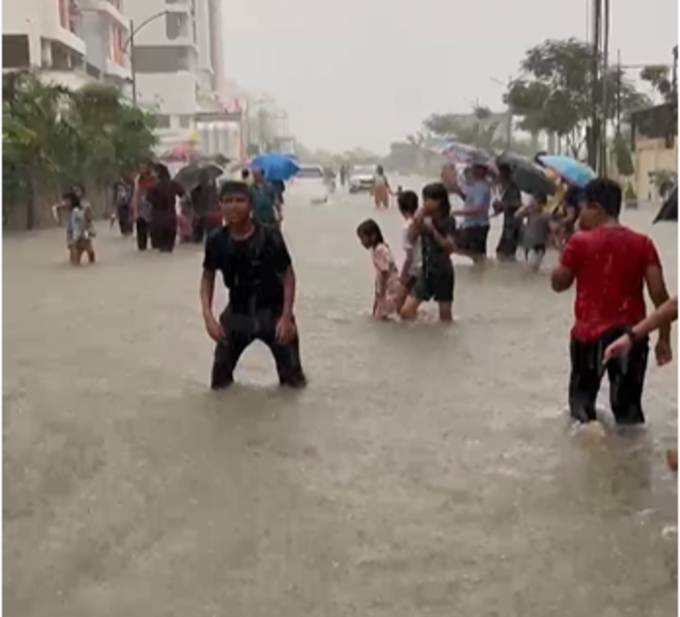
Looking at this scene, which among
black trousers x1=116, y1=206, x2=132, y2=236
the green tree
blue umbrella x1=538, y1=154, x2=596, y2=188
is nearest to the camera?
blue umbrella x1=538, y1=154, x2=596, y2=188

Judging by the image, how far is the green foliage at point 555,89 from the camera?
28.5 metres

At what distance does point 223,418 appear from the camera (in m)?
7.38

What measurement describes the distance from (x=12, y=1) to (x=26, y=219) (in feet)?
28.8

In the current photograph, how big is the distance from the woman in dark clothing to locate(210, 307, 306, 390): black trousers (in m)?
9.61

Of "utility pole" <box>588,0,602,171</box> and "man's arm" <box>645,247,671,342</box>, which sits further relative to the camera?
"utility pole" <box>588,0,602,171</box>

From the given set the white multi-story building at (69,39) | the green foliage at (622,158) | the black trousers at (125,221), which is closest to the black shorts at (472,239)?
the black trousers at (125,221)

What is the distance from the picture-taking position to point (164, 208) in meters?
18.7

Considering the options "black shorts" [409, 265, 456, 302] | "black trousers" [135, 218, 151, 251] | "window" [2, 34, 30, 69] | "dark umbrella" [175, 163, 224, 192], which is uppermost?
"window" [2, 34, 30, 69]

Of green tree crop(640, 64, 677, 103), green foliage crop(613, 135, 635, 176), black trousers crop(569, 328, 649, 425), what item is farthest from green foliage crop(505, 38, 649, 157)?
black trousers crop(569, 328, 649, 425)

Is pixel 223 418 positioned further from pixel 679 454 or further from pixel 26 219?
pixel 26 219

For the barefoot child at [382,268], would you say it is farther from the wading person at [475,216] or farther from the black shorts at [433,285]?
the wading person at [475,216]

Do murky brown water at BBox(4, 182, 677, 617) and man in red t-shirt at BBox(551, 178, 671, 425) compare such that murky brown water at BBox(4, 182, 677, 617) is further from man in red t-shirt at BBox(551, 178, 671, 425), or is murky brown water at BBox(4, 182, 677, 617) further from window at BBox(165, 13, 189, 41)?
window at BBox(165, 13, 189, 41)

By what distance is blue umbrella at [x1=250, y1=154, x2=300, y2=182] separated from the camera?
18.7 metres

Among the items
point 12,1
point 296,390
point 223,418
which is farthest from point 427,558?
point 12,1
